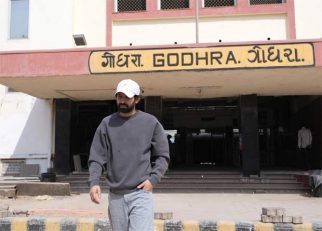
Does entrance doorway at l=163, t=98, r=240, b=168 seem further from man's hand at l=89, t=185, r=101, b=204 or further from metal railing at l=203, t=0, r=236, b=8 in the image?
man's hand at l=89, t=185, r=101, b=204

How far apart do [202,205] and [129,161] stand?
657 centimetres

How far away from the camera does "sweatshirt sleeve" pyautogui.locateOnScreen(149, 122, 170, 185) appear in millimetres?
4090

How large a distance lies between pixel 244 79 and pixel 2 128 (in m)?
8.15

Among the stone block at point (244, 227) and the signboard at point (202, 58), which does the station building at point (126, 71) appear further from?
the stone block at point (244, 227)

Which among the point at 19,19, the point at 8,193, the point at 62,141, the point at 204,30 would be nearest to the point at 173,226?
the point at 8,193

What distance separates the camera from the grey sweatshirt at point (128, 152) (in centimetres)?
405

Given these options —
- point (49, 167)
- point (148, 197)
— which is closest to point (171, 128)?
point (49, 167)

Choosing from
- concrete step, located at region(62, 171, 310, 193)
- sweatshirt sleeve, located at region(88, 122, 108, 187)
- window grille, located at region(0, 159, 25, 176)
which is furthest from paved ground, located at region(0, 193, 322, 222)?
sweatshirt sleeve, located at region(88, 122, 108, 187)

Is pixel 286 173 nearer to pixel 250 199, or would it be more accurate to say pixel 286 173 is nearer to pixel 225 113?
pixel 250 199

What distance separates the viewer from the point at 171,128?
1939 cm

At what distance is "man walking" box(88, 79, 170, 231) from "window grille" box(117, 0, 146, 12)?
11112 millimetres

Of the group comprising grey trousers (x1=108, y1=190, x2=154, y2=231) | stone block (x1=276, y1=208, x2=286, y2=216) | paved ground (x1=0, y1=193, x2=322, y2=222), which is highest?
grey trousers (x1=108, y1=190, x2=154, y2=231)

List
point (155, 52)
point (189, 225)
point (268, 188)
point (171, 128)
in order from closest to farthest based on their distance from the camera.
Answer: point (189, 225)
point (155, 52)
point (268, 188)
point (171, 128)

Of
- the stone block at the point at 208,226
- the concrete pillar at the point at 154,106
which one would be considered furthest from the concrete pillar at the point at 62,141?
the stone block at the point at 208,226
